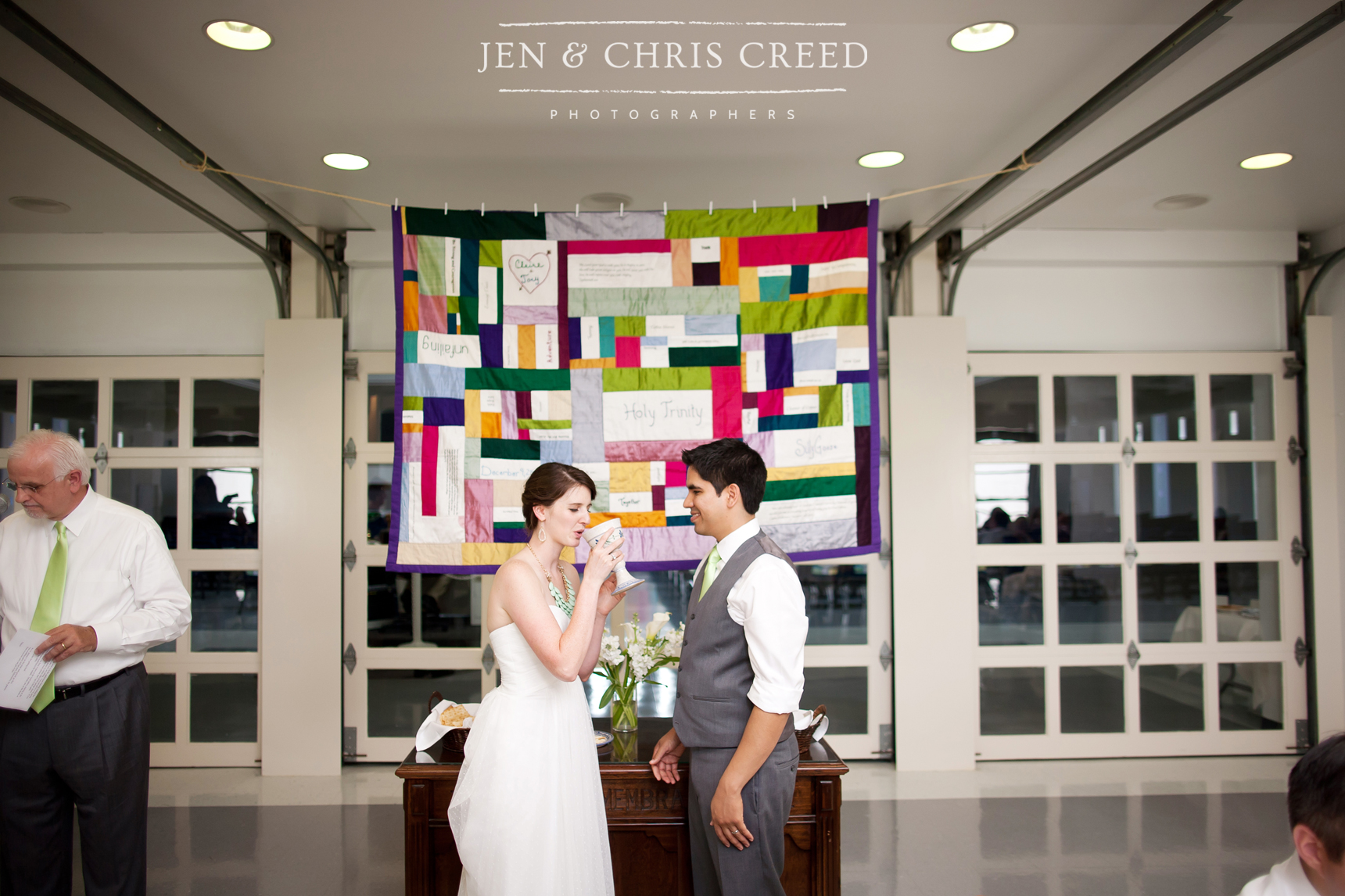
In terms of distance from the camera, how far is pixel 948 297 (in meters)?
4.56

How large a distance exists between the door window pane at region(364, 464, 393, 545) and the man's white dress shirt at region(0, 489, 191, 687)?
6.62 ft

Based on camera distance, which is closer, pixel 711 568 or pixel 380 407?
pixel 711 568

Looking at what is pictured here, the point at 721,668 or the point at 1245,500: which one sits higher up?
the point at 1245,500

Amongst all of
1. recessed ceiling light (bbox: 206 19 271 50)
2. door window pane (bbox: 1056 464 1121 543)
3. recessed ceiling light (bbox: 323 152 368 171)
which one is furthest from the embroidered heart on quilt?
door window pane (bbox: 1056 464 1121 543)

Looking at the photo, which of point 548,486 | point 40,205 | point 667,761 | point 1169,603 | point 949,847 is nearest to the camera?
point 548,486

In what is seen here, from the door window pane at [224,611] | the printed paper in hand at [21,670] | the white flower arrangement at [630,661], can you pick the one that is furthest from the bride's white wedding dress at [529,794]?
the door window pane at [224,611]

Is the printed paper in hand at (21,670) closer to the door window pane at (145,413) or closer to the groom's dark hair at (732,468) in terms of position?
the groom's dark hair at (732,468)

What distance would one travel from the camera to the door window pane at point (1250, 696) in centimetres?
465

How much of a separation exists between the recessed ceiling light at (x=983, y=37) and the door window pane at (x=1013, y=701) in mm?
3453

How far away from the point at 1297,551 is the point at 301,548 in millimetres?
5720

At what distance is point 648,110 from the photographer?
3076mm

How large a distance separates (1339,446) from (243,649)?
6418 mm

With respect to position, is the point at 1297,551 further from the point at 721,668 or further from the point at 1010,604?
the point at 721,668

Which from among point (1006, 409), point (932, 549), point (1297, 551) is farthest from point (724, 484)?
point (1297, 551)
